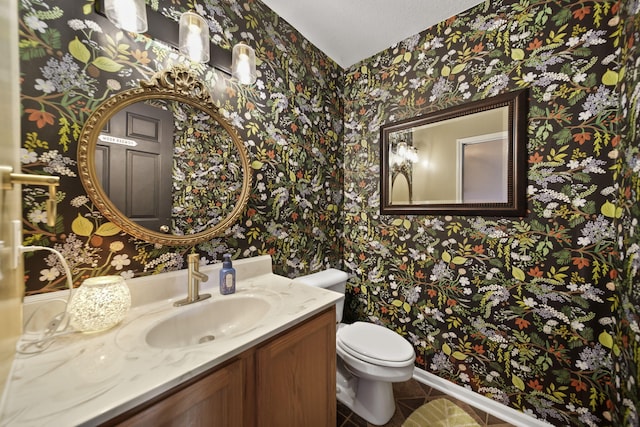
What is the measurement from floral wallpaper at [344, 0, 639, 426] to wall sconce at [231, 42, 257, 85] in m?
1.05

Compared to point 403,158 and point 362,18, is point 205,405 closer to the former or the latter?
point 403,158

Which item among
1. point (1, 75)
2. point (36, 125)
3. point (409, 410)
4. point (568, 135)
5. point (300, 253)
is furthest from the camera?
point (300, 253)

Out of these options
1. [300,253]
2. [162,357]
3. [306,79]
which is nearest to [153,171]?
[162,357]

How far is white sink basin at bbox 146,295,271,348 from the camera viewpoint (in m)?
0.84

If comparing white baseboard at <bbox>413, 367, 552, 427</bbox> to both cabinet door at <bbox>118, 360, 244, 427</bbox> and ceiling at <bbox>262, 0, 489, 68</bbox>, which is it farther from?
ceiling at <bbox>262, 0, 489, 68</bbox>

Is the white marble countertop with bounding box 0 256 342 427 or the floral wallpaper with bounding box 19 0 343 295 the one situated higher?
the floral wallpaper with bounding box 19 0 343 295

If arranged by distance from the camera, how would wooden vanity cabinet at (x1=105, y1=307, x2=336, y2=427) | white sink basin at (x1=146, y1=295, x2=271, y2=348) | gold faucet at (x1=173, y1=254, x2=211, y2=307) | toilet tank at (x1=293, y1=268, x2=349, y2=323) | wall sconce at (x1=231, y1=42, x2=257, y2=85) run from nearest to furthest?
wooden vanity cabinet at (x1=105, y1=307, x2=336, y2=427)
white sink basin at (x1=146, y1=295, x2=271, y2=348)
gold faucet at (x1=173, y1=254, x2=211, y2=307)
wall sconce at (x1=231, y1=42, x2=257, y2=85)
toilet tank at (x1=293, y1=268, x2=349, y2=323)

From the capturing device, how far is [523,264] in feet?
3.96

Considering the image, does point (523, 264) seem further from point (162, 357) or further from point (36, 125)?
point (36, 125)

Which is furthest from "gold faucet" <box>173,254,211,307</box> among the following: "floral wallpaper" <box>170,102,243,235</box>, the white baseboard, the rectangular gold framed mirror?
the white baseboard

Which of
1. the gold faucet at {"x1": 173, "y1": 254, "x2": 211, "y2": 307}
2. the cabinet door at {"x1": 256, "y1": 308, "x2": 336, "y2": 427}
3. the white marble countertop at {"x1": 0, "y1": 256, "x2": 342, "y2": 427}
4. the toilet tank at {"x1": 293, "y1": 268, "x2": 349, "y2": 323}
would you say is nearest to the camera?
the white marble countertop at {"x1": 0, "y1": 256, "x2": 342, "y2": 427}

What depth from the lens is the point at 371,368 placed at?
1.18 metres

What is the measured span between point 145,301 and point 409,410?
1.56 meters

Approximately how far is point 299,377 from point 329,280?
762mm
